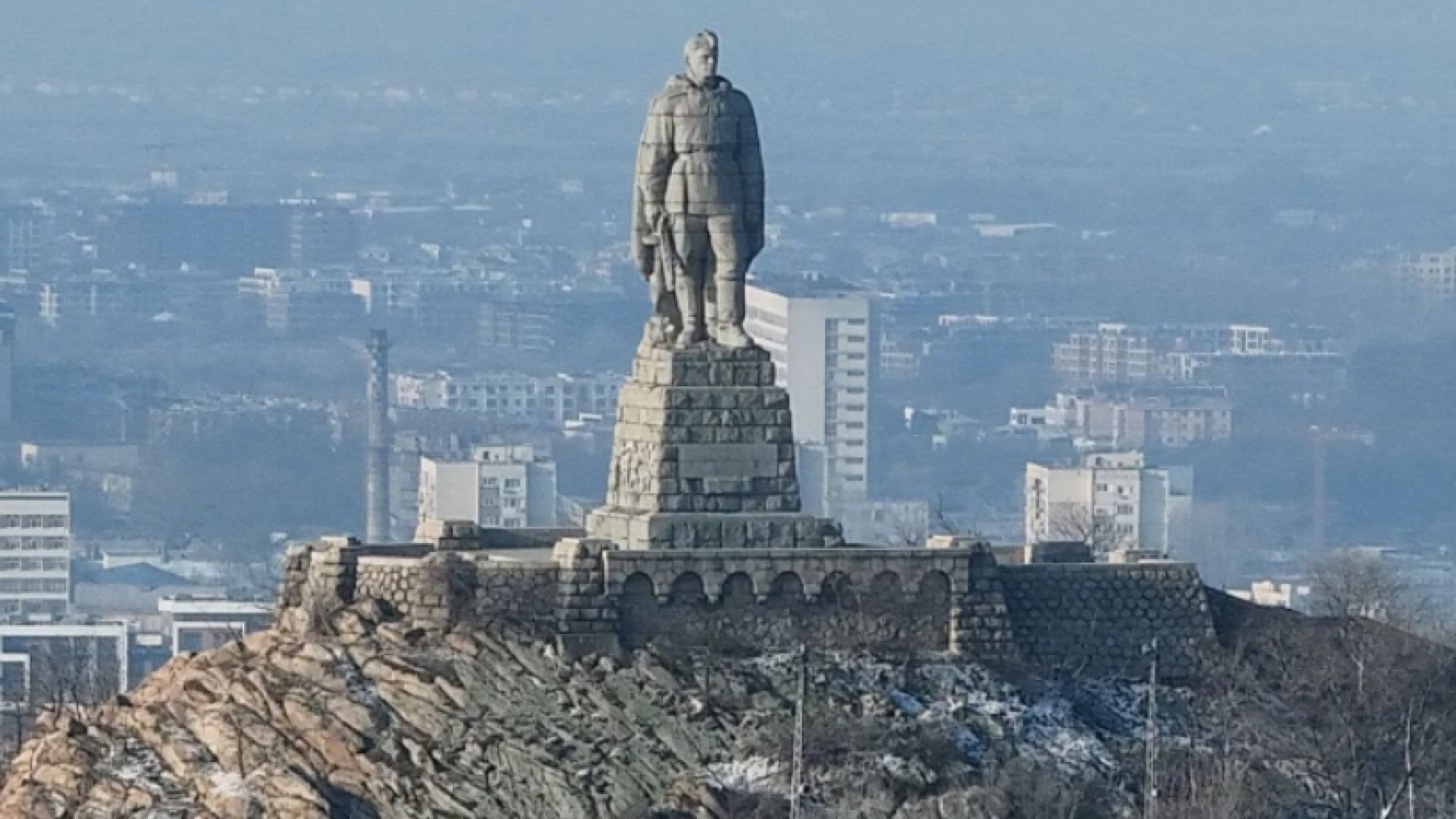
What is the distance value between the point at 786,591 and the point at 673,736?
7.07ft

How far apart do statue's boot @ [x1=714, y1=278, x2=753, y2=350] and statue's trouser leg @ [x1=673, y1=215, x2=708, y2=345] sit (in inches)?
5.5

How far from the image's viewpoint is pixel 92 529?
19888 centimetres

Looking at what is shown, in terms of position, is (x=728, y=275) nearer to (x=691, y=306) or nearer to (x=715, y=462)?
(x=691, y=306)

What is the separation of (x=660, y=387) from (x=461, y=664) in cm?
293

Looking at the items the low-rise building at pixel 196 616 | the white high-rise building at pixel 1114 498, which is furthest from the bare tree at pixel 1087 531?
the low-rise building at pixel 196 616

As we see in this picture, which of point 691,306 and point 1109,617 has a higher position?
point 691,306

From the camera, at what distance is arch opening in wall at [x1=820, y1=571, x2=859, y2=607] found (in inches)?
2169

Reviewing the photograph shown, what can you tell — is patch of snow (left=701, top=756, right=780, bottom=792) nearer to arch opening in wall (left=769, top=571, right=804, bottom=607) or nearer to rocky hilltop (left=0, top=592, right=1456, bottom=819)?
rocky hilltop (left=0, top=592, right=1456, bottom=819)

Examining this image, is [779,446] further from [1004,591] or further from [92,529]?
[92,529]

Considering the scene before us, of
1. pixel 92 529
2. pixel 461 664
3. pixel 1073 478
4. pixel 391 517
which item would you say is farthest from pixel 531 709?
pixel 92 529

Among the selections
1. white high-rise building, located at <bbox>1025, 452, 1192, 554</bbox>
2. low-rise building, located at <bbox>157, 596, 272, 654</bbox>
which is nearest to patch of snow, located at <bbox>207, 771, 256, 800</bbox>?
low-rise building, located at <bbox>157, 596, 272, 654</bbox>

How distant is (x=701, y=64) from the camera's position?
55312mm

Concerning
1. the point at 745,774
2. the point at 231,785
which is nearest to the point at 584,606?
the point at 745,774

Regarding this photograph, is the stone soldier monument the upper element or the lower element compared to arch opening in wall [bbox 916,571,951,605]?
upper
